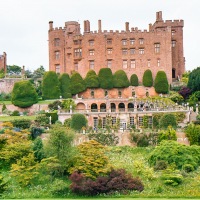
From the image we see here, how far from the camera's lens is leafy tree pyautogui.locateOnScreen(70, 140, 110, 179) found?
36.6 meters

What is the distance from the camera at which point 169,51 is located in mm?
59281

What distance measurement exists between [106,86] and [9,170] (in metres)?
20.3

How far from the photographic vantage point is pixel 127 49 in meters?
59.5

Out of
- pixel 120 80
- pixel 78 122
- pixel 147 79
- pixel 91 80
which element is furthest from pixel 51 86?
pixel 78 122

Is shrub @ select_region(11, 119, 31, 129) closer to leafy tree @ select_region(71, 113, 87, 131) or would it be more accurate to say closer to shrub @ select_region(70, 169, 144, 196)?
leafy tree @ select_region(71, 113, 87, 131)

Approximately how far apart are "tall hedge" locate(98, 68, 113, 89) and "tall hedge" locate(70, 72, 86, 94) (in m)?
1.83

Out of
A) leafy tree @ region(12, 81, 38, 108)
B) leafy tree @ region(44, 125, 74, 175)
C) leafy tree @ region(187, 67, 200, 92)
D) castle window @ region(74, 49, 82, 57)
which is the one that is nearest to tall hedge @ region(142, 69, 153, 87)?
leafy tree @ region(187, 67, 200, 92)

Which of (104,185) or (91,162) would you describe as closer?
(104,185)

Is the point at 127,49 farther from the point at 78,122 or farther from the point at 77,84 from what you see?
the point at 78,122

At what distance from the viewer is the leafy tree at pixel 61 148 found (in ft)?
123

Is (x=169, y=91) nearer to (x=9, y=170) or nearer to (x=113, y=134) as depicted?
(x=113, y=134)

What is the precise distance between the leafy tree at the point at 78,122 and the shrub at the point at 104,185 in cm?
1061

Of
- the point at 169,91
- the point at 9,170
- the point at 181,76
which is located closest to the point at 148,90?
the point at 169,91

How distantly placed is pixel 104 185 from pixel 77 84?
2301 cm
